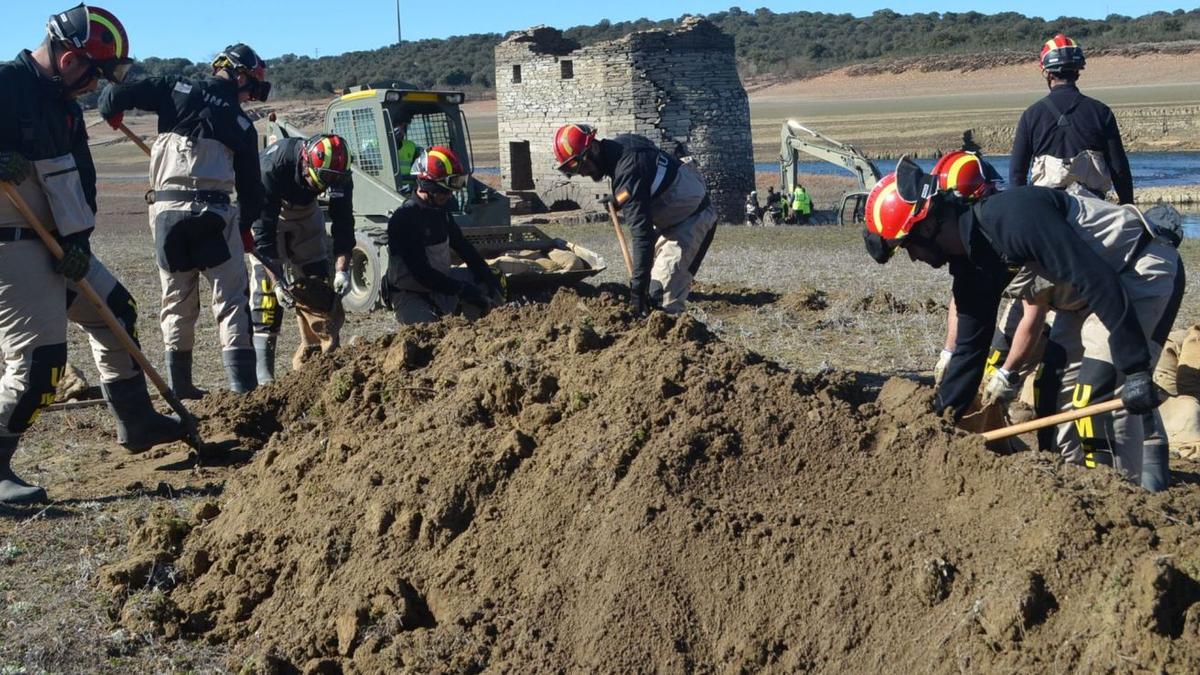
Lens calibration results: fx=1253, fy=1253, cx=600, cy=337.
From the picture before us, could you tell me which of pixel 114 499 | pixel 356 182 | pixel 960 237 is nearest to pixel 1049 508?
pixel 960 237

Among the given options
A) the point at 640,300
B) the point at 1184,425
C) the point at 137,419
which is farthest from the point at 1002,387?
the point at 137,419

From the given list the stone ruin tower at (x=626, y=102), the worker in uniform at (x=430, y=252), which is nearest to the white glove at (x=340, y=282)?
the worker in uniform at (x=430, y=252)

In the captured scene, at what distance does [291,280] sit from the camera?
330 inches

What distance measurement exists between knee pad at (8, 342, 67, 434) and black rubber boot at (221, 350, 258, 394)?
1.71 m

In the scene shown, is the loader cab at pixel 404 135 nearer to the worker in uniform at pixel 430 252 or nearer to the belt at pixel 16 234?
the worker in uniform at pixel 430 252

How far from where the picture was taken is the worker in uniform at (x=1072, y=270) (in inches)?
170

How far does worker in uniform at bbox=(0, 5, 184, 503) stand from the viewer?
540 centimetres

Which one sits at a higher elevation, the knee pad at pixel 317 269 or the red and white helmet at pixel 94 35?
the red and white helmet at pixel 94 35

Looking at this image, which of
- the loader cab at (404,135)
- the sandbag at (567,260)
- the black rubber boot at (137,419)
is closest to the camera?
the black rubber boot at (137,419)

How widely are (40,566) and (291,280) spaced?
12.0ft

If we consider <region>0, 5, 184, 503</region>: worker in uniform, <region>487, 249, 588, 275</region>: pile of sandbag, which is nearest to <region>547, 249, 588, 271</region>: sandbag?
<region>487, 249, 588, 275</region>: pile of sandbag

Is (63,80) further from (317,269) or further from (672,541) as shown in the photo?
(672,541)

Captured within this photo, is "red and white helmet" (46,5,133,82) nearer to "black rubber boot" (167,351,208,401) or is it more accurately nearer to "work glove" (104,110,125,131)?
"work glove" (104,110,125,131)

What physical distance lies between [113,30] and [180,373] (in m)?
2.41
